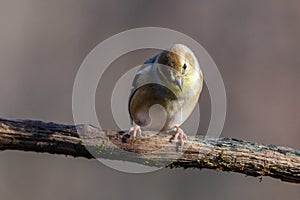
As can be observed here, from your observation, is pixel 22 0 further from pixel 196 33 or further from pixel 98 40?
pixel 196 33

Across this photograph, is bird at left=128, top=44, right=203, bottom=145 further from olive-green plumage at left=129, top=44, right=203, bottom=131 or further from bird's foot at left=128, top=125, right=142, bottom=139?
bird's foot at left=128, top=125, right=142, bottom=139

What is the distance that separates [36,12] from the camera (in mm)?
5715

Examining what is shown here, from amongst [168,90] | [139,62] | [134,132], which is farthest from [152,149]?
[139,62]

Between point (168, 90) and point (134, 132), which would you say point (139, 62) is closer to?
point (168, 90)

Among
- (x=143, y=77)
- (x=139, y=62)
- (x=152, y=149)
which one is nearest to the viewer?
(x=152, y=149)

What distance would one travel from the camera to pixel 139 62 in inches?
211

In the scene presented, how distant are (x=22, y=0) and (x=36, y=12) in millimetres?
195

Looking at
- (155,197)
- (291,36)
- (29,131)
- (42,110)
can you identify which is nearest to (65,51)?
(42,110)

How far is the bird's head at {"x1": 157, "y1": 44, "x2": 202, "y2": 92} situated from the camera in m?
2.85

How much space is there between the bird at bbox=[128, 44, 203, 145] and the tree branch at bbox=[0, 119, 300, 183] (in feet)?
1.13

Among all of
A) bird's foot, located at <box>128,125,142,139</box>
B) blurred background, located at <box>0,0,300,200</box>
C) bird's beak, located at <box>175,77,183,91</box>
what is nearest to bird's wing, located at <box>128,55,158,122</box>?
bird's beak, located at <box>175,77,183,91</box>

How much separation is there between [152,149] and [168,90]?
1.61 ft

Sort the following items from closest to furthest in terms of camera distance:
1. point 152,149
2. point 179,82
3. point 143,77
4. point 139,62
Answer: point 152,149 < point 179,82 < point 143,77 < point 139,62

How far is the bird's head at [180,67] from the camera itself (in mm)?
2850
